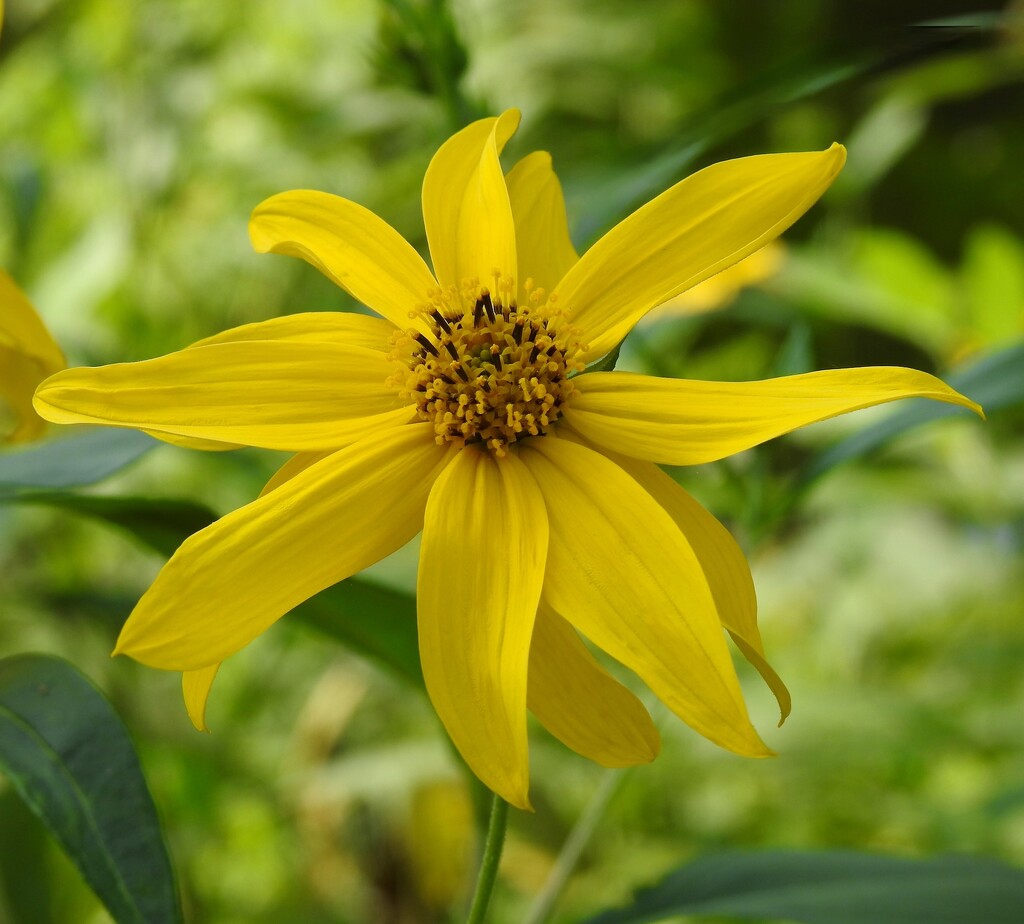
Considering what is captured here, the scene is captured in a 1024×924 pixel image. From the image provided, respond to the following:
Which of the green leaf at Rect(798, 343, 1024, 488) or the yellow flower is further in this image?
the green leaf at Rect(798, 343, 1024, 488)

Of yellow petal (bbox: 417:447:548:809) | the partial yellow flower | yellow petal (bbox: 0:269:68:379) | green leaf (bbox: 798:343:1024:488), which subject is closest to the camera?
yellow petal (bbox: 417:447:548:809)

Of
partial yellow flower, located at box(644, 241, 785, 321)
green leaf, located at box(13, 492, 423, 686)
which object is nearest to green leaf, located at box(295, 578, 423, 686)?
green leaf, located at box(13, 492, 423, 686)

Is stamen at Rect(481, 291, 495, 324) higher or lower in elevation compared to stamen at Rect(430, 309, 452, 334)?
higher

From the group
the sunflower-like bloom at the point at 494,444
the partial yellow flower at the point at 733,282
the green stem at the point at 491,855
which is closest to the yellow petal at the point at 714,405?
the sunflower-like bloom at the point at 494,444

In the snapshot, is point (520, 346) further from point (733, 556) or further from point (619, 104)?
point (619, 104)

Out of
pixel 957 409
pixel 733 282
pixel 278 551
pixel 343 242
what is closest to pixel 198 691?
pixel 278 551

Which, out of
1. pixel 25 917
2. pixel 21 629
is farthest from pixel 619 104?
pixel 25 917

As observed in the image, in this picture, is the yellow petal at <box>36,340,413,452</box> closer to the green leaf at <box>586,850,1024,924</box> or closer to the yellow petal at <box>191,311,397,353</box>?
the yellow petal at <box>191,311,397,353</box>
